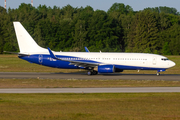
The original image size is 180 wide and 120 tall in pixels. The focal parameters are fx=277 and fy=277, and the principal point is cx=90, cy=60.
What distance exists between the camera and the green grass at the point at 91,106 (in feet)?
49.0

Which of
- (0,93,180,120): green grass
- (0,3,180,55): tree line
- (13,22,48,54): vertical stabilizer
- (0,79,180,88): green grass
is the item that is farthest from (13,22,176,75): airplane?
(0,3,180,55): tree line

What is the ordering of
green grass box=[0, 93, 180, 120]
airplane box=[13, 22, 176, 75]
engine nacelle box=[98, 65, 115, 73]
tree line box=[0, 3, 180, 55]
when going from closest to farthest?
green grass box=[0, 93, 180, 120], engine nacelle box=[98, 65, 115, 73], airplane box=[13, 22, 176, 75], tree line box=[0, 3, 180, 55]

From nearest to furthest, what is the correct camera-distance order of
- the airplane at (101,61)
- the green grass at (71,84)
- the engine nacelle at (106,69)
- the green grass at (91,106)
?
the green grass at (91,106) < the green grass at (71,84) < the engine nacelle at (106,69) < the airplane at (101,61)

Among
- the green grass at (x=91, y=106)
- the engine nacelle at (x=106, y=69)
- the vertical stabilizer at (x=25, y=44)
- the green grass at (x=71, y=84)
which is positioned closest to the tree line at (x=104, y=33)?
the vertical stabilizer at (x=25, y=44)

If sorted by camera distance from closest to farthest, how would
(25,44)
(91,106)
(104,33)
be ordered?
(91,106)
(25,44)
(104,33)

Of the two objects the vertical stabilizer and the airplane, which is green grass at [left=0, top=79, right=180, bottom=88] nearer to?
the airplane

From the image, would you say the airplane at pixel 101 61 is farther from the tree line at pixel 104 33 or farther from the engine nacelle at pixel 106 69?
the tree line at pixel 104 33

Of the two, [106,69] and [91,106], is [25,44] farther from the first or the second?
[91,106]

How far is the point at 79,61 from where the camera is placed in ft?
130

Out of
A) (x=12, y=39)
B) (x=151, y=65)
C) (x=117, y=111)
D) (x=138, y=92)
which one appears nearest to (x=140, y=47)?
(x=12, y=39)

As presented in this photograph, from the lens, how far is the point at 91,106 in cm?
1745

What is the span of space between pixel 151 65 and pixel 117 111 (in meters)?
24.2

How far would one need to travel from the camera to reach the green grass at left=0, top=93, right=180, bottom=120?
588 inches

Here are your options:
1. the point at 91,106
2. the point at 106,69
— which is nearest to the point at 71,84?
the point at 106,69
